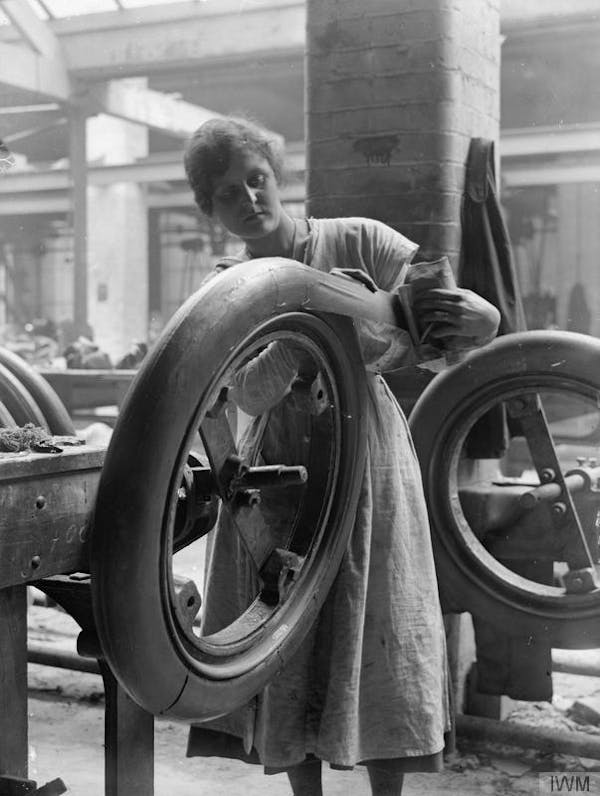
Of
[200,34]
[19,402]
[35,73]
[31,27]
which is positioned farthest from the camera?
[35,73]

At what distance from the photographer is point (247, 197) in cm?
181

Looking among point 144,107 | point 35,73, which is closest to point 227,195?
point 35,73

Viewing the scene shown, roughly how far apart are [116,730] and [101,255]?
11.1m

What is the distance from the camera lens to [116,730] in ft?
5.13

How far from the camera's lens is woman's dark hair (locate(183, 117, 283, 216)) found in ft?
5.98

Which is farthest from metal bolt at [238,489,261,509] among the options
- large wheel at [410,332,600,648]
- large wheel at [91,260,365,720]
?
large wheel at [410,332,600,648]

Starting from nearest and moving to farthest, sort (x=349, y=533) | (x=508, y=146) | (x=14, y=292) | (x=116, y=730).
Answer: (x=116, y=730)
(x=349, y=533)
(x=508, y=146)
(x=14, y=292)

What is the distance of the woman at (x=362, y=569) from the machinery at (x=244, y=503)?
121mm

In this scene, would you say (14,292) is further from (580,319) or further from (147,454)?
(147,454)

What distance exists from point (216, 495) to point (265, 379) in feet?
0.86

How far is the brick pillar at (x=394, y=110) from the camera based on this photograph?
2691mm

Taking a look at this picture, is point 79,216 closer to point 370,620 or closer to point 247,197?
point 247,197

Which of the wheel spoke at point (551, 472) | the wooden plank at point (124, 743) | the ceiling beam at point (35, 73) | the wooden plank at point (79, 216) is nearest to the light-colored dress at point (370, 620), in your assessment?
the wooden plank at point (124, 743)

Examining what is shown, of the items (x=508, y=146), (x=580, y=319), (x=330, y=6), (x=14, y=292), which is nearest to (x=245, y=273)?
(x=330, y=6)
